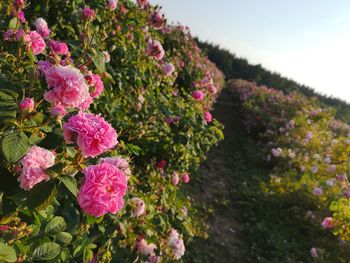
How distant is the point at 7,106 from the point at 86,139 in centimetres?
32

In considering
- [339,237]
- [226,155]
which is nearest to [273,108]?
[226,155]

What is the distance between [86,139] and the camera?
112 cm

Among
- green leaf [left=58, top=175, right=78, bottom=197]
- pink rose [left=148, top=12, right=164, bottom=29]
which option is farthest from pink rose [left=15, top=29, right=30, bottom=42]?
pink rose [left=148, top=12, right=164, bottom=29]

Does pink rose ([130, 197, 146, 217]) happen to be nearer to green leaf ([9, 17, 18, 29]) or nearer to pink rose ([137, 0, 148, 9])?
green leaf ([9, 17, 18, 29])

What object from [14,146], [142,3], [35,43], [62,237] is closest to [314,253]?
[142,3]

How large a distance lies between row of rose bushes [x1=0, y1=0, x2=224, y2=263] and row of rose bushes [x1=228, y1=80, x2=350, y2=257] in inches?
84.1

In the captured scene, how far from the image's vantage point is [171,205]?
356 cm

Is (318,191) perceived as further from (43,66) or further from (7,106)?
(7,106)

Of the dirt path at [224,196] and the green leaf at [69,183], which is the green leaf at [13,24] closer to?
the green leaf at [69,183]

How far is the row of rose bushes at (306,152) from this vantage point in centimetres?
592

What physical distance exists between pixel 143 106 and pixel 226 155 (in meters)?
5.50

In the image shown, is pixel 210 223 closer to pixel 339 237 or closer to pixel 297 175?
pixel 339 237

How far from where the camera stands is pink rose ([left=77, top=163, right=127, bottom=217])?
113 cm

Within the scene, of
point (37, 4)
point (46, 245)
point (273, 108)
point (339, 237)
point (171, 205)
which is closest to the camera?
point (46, 245)
